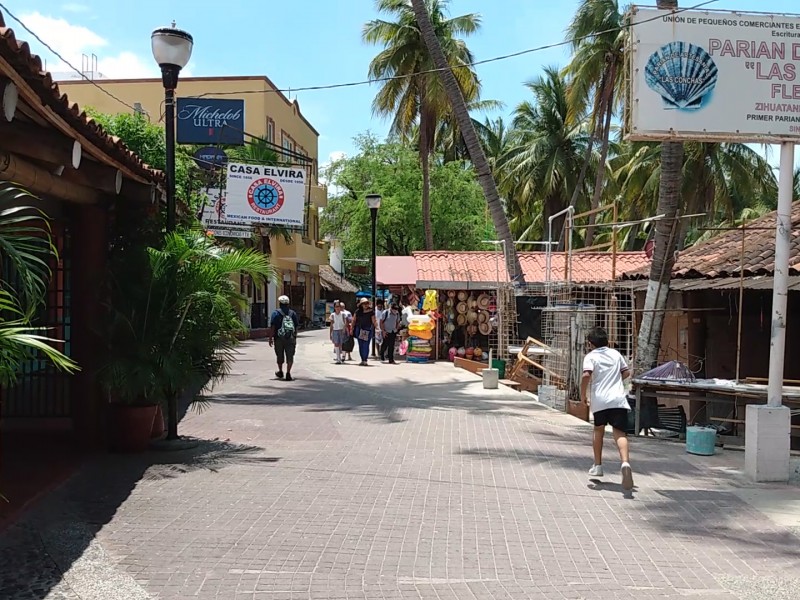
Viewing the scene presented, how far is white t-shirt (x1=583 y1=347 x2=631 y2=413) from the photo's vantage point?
733 centimetres

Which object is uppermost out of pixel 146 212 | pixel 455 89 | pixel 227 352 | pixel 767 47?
pixel 455 89

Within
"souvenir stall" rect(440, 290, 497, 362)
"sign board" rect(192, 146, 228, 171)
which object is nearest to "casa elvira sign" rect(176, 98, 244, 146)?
"sign board" rect(192, 146, 228, 171)

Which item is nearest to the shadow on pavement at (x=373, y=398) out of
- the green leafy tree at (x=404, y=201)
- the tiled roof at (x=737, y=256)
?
the tiled roof at (x=737, y=256)

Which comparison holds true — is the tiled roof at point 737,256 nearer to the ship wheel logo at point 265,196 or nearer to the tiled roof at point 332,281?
the ship wheel logo at point 265,196

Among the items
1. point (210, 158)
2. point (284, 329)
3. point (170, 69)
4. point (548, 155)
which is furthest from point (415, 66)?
point (170, 69)

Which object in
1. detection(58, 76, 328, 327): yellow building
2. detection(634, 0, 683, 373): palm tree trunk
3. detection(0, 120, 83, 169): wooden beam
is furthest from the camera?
detection(58, 76, 328, 327): yellow building

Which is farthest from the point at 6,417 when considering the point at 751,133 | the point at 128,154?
the point at 751,133

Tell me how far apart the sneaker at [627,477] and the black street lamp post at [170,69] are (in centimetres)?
479

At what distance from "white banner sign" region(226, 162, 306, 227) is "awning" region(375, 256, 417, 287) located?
29.1 ft

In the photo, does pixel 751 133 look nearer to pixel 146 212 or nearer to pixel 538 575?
pixel 538 575

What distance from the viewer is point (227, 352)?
884cm

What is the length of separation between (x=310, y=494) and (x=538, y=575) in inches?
95.9

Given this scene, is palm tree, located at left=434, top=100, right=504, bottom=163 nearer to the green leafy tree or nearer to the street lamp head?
the green leafy tree

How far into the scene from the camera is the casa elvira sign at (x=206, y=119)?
18.8 m
